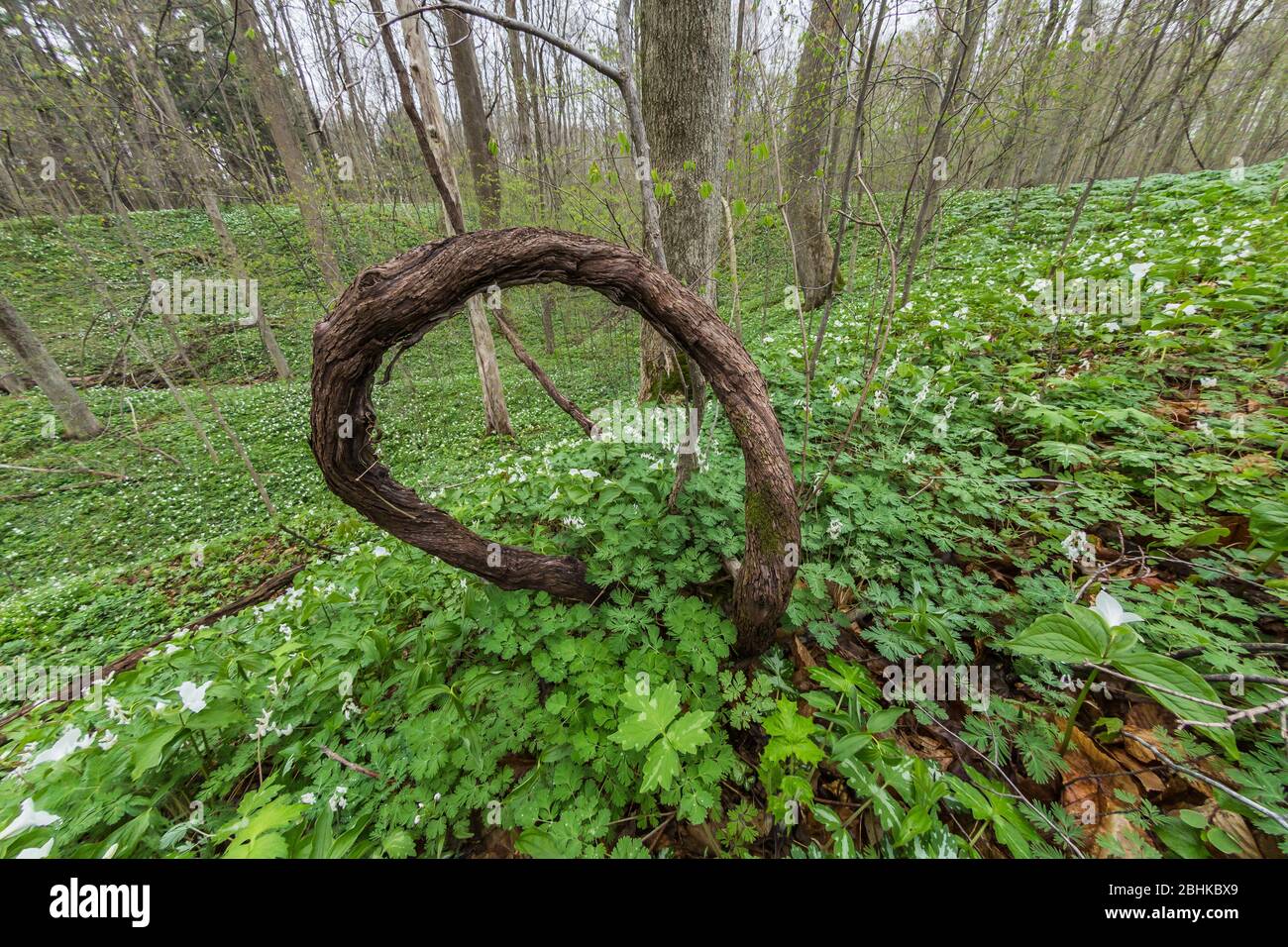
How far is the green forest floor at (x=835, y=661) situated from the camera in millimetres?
1423

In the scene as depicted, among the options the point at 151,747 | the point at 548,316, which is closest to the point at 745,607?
the point at 151,747

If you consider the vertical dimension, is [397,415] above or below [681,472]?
above

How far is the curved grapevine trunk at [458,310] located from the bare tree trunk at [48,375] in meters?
12.7

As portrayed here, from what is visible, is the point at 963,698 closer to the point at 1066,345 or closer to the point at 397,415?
the point at 1066,345

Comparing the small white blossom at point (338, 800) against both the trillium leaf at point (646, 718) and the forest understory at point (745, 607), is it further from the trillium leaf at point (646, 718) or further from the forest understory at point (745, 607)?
the trillium leaf at point (646, 718)

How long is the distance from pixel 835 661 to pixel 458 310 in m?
2.08

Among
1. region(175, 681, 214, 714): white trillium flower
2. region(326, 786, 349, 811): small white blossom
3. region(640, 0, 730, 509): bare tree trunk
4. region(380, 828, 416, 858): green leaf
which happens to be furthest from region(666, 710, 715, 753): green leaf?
region(175, 681, 214, 714): white trillium flower

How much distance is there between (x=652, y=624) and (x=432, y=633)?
1.11 meters

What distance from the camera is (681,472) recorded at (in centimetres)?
242

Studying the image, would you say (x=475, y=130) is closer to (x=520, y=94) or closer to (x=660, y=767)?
(x=520, y=94)

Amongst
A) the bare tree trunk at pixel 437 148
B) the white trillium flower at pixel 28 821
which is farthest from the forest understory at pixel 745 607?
the bare tree trunk at pixel 437 148

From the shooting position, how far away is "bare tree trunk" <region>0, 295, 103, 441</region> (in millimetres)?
8227

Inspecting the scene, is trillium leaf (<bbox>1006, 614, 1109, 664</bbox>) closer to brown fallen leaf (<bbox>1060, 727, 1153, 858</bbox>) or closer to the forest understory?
the forest understory
